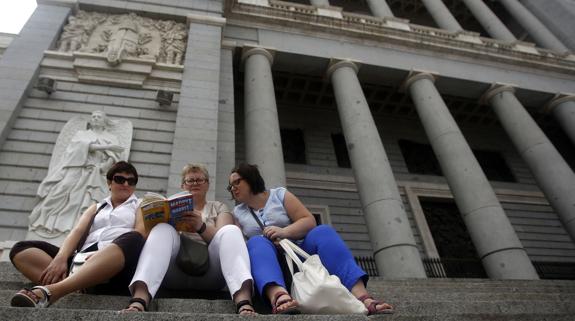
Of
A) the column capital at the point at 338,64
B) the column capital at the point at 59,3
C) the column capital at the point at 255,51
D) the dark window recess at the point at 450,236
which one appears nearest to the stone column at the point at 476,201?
the column capital at the point at 338,64

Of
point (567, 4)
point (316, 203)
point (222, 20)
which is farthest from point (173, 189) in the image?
point (567, 4)

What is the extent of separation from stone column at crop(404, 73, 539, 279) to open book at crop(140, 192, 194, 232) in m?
8.49

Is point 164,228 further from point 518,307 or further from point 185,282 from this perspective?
point 518,307

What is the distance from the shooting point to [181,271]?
9.97ft

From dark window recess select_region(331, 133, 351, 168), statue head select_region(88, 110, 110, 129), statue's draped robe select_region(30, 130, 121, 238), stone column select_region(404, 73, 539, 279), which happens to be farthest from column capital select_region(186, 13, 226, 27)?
dark window recess select_region(331, 133, 351, 168)

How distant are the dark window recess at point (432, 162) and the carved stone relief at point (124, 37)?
1155cm

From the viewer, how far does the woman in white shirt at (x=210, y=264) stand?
2.51 m

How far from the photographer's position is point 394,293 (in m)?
5.15

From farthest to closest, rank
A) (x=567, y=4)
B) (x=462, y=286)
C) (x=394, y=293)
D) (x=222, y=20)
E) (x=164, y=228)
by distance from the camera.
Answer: (x=567, y=4) < (x=222, y=20) < (x=462, y=286) < (x=394, y=293) < (x=164, y=228)

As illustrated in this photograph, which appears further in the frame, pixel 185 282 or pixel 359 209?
pixel 359 209

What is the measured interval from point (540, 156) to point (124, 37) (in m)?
13.2

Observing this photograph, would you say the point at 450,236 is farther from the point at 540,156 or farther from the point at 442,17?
the point at 442,17

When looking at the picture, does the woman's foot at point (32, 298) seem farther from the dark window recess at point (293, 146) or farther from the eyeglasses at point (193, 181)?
the dark window recess at point (293, 146)

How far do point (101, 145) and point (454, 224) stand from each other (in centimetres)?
1346
